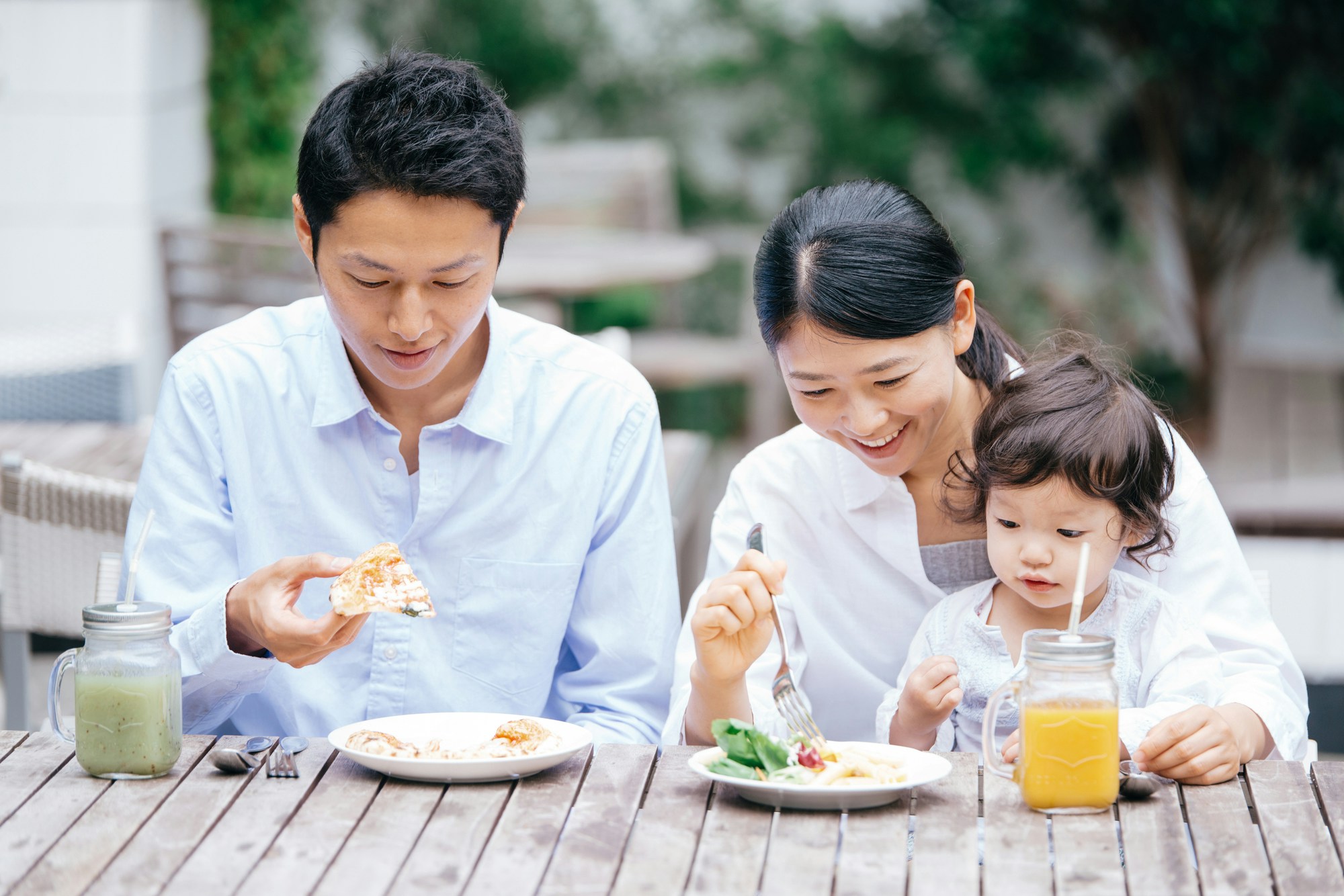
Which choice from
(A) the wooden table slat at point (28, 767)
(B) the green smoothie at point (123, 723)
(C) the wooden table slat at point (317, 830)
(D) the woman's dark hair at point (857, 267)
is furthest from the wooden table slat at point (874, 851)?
(A) the wooden table slat at point (28, 767)

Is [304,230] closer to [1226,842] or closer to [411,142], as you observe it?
[411,142]

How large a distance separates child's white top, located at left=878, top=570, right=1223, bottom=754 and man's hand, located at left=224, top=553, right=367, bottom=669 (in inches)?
28.9

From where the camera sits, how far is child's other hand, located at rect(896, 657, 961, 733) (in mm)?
1847

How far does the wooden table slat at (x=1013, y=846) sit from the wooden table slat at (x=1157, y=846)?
81 mm

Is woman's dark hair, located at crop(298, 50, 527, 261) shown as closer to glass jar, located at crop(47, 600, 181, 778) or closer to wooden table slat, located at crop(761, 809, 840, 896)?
glass jar, located at crop(47, 600, 181, 778)

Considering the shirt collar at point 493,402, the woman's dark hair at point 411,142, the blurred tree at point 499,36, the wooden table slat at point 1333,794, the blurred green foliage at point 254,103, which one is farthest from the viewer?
the blurred tree at point 499,36

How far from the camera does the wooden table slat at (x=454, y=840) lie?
144cm

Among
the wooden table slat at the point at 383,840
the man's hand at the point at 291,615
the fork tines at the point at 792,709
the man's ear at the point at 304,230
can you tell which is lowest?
the wooden table slat at the point at 383,840

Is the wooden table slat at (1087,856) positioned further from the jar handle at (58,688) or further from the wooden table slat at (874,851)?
the jar handle at (58,688)

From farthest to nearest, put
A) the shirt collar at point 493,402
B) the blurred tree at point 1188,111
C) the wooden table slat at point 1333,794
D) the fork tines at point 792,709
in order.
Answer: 1. the blurred tree at point 1188,111
2. the shirt collar at point 493,402
3. the fork tines at point 792,709
4. the wooden table slat at point 1333,794

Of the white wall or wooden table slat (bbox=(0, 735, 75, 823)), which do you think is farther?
the white wall

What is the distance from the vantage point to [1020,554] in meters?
2.03

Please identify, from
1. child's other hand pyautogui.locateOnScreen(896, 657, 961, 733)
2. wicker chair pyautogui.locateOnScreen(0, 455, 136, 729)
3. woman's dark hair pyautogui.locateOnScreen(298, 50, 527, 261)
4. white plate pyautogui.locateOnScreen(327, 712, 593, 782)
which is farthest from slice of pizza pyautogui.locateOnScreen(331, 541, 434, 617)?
wicker chair pyautogui.locateOnScreen(0, 455, 136, 729)

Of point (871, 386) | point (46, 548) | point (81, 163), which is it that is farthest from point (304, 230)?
point (81, 163)
